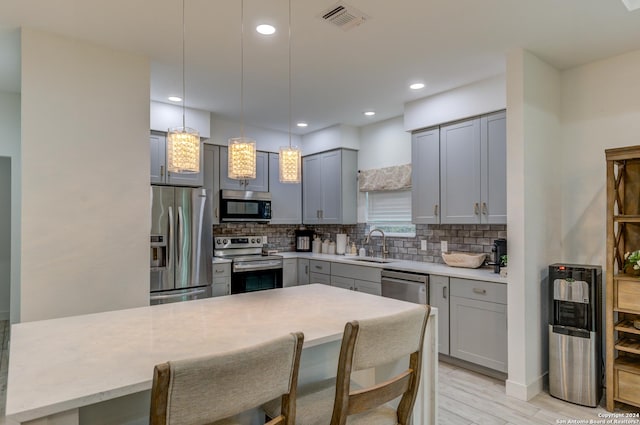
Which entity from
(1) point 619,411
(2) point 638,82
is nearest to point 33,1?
(2) point 638,82

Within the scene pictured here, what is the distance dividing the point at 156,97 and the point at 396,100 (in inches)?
100

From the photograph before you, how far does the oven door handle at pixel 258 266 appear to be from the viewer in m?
4.58

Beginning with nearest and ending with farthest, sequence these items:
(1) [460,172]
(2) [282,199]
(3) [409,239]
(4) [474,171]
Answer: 1. (4) [474,171]
2. (1) [460,172]
3. (3) [409,239]
4. (2) [282,199]

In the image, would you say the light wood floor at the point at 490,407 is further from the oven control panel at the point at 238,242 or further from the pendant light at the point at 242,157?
the oven control panel at the point at 238,242

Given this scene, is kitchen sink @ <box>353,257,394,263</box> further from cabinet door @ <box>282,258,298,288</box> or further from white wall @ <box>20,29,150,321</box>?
white wall @ <box>20,29,150,321</box>

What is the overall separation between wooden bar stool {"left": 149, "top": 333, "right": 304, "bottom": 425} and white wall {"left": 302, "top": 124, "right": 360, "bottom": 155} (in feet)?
13.8

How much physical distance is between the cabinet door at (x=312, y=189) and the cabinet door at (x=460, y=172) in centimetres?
202

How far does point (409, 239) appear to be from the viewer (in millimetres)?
4621

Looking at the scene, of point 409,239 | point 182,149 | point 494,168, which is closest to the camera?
point 182,149

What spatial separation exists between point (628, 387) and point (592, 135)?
6.38 ft

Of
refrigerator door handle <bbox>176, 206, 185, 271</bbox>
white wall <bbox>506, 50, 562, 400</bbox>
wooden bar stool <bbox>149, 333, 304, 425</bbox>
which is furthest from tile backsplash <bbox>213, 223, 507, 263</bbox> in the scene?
wooden bar stool <bbox>149, 333, 304, 425</bbox>

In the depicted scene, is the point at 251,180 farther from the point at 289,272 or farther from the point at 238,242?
the point at 289,272

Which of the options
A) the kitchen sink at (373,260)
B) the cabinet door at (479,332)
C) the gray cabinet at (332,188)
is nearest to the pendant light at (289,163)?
the cabinet door at (479,332)

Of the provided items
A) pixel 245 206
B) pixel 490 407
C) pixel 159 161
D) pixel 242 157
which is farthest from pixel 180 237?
pixel 490 407
